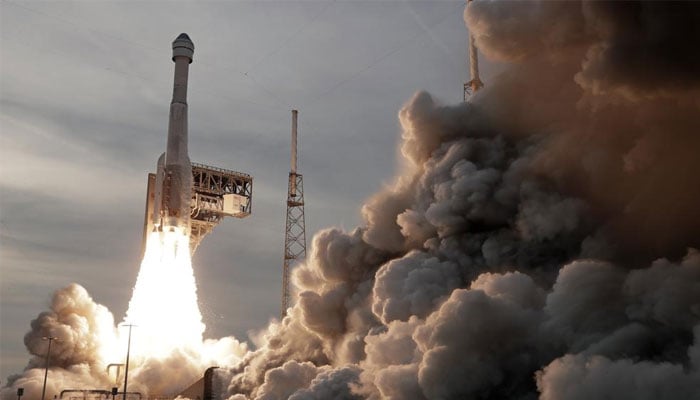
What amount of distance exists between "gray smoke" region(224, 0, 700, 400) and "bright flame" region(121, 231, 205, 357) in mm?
18971

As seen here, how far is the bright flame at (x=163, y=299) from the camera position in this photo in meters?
67.1

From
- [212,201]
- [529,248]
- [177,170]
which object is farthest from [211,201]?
[529,248]

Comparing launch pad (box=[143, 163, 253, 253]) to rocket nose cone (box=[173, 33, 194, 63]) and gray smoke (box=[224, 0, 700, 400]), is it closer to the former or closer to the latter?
rocket nose cone (box=[173, 33, 194, 63])

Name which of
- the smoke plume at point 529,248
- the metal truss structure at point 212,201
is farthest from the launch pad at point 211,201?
the smoke plume at point 529,248

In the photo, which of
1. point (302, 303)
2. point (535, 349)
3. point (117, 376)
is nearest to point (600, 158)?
point (535, 349)

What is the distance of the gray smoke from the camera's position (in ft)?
106

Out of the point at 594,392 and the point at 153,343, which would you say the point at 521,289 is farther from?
the point at 153,343

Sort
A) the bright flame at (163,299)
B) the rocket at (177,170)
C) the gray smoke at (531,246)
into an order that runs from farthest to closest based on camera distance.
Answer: the rocket at (177,170) → the bright flame at (163,299) → the gray smoke at (531,246)

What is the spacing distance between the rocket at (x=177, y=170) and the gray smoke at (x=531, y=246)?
2192cm

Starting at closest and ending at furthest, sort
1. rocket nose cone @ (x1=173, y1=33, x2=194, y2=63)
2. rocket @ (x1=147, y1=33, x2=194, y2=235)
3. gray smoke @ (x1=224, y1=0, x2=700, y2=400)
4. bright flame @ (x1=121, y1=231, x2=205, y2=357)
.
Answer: gray smoke @ (x1=224, y1=0, x2=700, y2=400)
bright flame @ (x1=121, y1=231, x2=205, y2=357)
rocket @ (x1=147, y1=33, x2=194, y2=235)
rocket nose cone @ (x1=173, y1=33, x2=194, y2=63)

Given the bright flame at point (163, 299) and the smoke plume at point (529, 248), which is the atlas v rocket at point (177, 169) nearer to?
the bright flame at point (163, 299)

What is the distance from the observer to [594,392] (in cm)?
2997

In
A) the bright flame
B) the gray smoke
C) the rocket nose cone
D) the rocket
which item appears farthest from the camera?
the rocket nose cone

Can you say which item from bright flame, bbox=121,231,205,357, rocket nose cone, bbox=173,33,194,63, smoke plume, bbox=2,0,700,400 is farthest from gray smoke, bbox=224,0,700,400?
rocket nose cone, bbox=173,33,194,63
